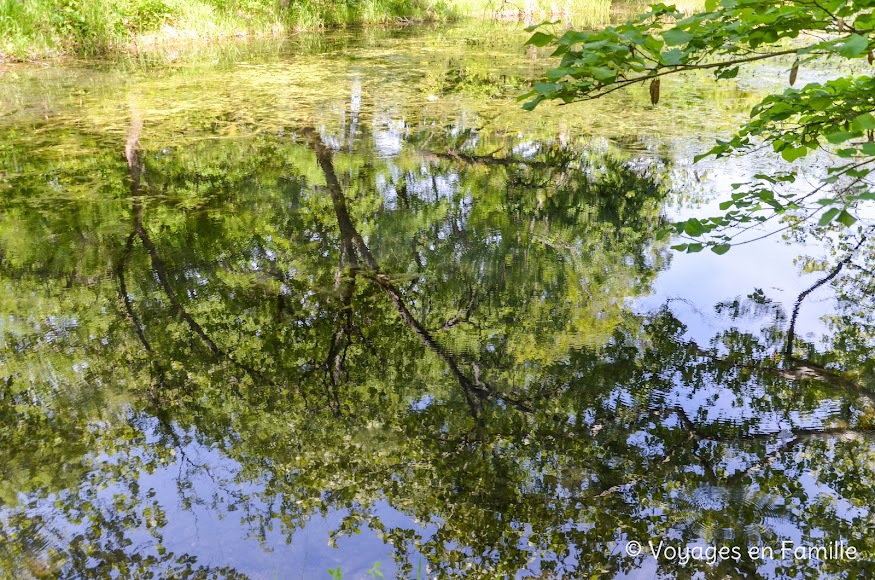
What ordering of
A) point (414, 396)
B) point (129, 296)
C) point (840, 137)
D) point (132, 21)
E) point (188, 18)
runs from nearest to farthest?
point (840, 137) < point (414, 396) < point (129, 296) < point (132, 21) < point (188, 18)

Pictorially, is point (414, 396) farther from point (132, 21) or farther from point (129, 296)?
point (132, 21)

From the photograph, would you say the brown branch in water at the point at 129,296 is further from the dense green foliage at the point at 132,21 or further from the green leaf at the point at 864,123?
the dense green foliage at the point at 132,21

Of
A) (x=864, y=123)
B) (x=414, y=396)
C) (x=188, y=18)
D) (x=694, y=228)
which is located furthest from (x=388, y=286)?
(x=188, y=18)

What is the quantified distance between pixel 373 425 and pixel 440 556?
68 centimetres

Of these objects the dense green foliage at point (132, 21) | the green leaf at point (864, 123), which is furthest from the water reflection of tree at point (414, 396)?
the dense green foliage at point (132, 21)

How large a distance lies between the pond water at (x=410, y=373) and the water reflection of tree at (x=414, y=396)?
0.01 m

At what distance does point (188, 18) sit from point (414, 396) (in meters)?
9.90

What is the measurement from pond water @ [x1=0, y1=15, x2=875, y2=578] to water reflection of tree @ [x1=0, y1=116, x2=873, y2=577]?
0.01 metres

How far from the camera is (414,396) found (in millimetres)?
2797

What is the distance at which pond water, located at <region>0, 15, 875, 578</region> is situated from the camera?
2.12m

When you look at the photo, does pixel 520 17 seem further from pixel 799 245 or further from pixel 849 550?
pixel 849 550

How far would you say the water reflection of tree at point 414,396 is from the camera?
85.0 inches

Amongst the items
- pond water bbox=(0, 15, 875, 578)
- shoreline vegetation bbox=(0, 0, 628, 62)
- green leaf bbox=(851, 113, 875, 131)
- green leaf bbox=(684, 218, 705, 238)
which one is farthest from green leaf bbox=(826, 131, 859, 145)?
shoreline vegetation bbox=(0, 0, 628, 62)

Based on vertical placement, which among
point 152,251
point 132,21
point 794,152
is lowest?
point 152,251
